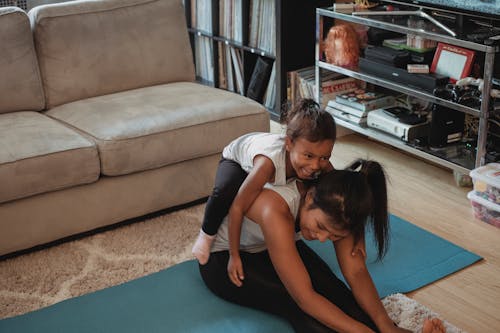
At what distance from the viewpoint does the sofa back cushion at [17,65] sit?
9.61 feet

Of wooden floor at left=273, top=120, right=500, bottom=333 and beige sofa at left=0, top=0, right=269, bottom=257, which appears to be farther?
beige sofa at left=0, top=0, right=269, bottom=257

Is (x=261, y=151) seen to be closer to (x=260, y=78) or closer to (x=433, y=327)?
(x=433, y=327)

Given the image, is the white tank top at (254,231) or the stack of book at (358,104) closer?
the white tank top at (254,231)

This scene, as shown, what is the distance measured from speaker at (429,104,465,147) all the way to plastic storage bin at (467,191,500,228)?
14.5 inches

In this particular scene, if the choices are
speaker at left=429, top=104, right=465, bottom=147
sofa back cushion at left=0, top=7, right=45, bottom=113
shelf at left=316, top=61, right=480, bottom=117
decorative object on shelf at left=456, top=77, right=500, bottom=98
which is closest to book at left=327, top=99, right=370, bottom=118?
shelf at left=316, top=61, right=480, bottom=117

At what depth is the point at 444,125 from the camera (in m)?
3.07

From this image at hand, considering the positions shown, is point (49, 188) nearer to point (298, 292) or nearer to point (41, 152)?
point (41, 152)

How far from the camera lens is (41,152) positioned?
2.51 m

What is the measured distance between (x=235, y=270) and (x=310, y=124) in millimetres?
510

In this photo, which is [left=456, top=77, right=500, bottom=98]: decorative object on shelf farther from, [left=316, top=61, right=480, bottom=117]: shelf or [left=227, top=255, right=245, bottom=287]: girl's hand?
[left=227, top=255, right=245, bottom=287]: girl's hand

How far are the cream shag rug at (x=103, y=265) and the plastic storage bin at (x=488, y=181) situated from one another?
699 mm

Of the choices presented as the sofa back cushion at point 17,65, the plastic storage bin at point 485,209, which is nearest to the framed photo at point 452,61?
the plastic storage bin at point 485,209

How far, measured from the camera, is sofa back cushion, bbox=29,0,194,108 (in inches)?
120

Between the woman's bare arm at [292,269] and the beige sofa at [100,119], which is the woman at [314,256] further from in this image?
the beige sofa at [100,119]
